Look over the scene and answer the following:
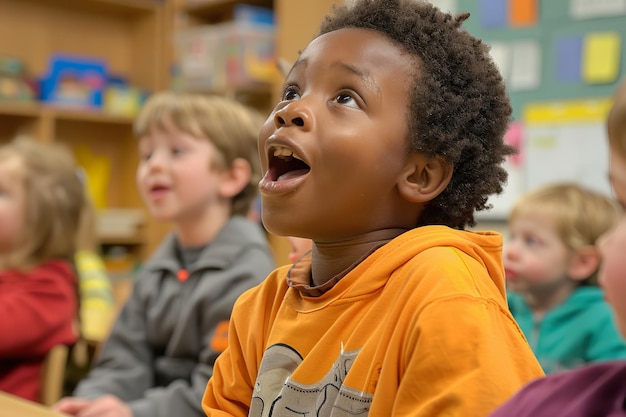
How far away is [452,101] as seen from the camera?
0.83m

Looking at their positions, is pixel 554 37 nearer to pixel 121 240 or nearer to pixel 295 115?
pixel 295 115

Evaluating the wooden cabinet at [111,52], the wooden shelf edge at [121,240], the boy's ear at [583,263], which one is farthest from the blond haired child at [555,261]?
the wooden shelf edge at [121,240]

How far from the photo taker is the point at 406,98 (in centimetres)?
83

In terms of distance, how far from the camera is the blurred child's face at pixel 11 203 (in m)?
2.02

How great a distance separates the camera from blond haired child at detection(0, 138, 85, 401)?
1869 mm

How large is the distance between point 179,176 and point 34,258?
0.61 meters

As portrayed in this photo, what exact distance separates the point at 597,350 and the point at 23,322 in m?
1.33

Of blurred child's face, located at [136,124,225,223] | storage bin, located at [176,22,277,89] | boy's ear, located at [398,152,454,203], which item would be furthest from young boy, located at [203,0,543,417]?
storage bin, located at [176,22,277,89]

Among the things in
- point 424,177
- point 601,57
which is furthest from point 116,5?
point 424,177

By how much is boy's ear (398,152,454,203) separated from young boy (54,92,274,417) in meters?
0.74

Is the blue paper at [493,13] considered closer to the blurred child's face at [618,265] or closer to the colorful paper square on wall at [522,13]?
the colorful paper square on wall at [522,13]

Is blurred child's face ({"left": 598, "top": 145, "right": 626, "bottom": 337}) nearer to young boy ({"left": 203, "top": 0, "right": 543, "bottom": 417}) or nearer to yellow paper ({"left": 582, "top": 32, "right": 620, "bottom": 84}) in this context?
young boy ({"left": 203, "top": 0, "right": 543, "bottom": 417})

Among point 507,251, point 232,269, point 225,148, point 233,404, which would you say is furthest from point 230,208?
point 233,404

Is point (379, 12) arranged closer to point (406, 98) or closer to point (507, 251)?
point (406, 98)
